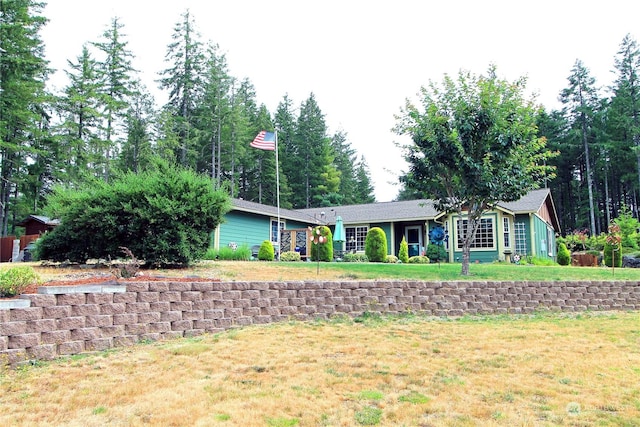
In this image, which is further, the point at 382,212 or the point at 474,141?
the point at 382,212

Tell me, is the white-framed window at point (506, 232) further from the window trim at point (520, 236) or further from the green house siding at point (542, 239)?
the green house siding at point (542, 239)

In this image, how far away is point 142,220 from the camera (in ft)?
26.2

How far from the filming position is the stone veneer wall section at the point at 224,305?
419cm

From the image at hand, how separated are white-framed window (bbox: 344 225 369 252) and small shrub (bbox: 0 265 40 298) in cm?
1611

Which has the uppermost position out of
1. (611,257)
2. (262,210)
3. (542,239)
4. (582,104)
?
(582,104)

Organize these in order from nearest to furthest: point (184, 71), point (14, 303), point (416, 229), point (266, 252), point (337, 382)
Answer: point (337, 382), point (14, 303), point (266, 252), point (416, 229), point (184, 71)

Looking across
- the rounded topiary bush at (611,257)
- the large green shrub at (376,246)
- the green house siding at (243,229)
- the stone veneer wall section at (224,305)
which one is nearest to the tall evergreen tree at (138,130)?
the green house siding at (243,229)

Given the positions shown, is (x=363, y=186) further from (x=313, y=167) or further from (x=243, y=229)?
(x=243, y=229)

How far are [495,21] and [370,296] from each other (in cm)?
672

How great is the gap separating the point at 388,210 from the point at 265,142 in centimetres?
756

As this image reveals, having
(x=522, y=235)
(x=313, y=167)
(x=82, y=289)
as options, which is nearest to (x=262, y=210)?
(x=522, y=235)

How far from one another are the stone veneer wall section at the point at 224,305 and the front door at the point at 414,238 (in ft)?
35.2

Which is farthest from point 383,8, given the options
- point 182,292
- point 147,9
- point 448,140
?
point 182,292

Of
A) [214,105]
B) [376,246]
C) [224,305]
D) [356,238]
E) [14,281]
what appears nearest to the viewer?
[14,281]
